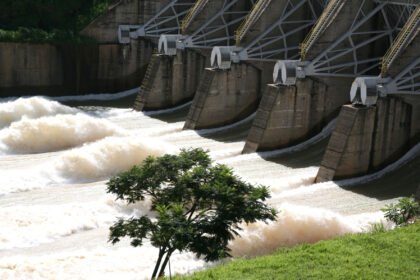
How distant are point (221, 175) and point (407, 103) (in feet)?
47.3

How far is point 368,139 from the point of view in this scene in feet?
92.5

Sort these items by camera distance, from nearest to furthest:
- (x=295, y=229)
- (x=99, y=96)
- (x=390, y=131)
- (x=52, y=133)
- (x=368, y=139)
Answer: (x=295, y=229)
(x=368, y=139)
(x=390, y=131)
(x=52, y=133)
(x=99, y=96)

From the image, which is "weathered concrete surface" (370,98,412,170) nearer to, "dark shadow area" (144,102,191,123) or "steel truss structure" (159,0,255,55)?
"dark shadow area" (144,102,191,123)

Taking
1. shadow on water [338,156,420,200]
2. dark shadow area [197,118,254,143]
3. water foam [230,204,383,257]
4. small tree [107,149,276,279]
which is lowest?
water foam [230,204,383,257]

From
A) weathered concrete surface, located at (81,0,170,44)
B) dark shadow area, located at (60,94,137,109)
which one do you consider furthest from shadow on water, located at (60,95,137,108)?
weathered concrete surface, located at (81,0,170,44)

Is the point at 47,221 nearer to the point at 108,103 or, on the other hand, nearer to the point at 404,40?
the point at 404,40

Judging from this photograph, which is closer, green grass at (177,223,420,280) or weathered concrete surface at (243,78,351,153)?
green grass at (177,223,420,280)

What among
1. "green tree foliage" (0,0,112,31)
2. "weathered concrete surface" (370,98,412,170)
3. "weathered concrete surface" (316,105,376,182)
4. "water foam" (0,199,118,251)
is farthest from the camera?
"green tree foliage" (0,0,112,31)

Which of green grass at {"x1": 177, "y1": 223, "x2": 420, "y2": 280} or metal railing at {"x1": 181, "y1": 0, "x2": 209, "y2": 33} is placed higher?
metal railing at {"x1": 181, "y1": 0, "x2": 209, "y2": 33}

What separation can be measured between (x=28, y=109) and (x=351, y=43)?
1534 cm

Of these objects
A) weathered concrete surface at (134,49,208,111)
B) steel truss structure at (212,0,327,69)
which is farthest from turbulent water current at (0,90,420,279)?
steel truss structure at (212,0,327,69)

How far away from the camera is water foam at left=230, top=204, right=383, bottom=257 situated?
838 inches

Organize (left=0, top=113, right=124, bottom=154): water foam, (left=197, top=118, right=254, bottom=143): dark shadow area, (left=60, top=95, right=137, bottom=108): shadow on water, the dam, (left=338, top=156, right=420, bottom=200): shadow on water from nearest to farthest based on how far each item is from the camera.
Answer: the dam, (left=338, top=156, right=420, bottom=200): shadow on water, (left=0, top=113, right=124, bottom=154): water foam, (left=197, top=118, right=254, bottom=143): dark shadow area, (left=60, top=95, right=137, bottom=108): shadow on water

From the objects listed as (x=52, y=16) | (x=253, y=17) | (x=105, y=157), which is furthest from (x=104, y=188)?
(x=52, y=16)
